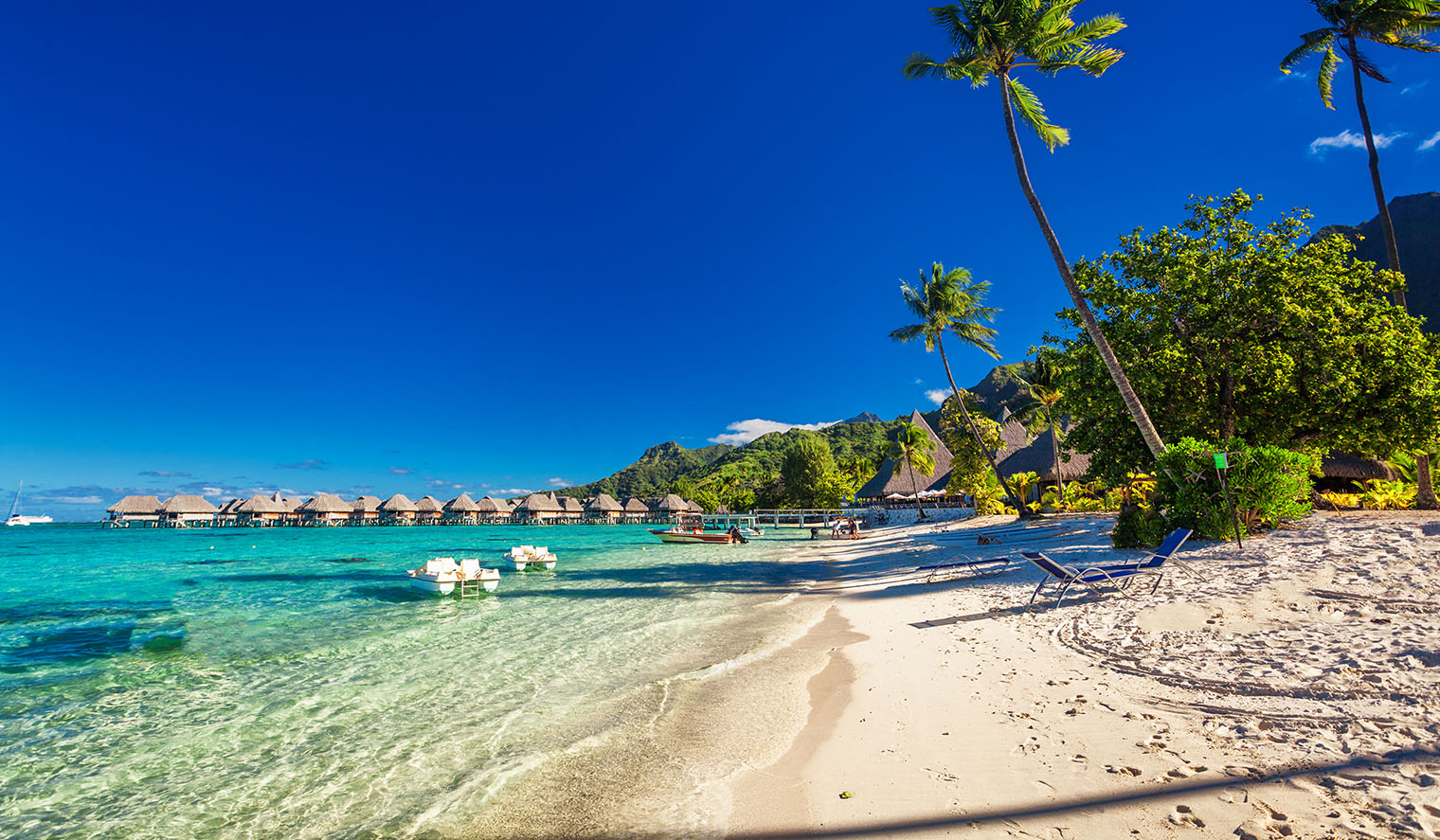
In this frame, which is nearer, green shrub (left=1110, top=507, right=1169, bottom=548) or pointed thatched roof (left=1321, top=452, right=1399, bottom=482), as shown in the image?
green shrub (left=1110, top=507, right=1169, bottom=548)

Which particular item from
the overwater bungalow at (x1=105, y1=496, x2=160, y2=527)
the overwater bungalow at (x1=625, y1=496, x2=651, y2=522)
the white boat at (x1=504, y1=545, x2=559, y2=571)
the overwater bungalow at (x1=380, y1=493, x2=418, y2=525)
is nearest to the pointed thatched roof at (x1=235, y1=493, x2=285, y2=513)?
the overwater bungalow at (x1=105, y1=496, x2=160, y2=527)

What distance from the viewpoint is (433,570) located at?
1514 centimetres

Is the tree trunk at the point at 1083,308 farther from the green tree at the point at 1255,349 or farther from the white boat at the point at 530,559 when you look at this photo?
the white boat at the point at 530,559

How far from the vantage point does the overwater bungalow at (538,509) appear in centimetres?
8762

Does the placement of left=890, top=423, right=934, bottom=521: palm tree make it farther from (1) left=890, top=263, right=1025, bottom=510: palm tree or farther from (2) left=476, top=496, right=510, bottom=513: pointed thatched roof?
(2) left=476, top=496, right=510, bottom=513: pointed thatched roof

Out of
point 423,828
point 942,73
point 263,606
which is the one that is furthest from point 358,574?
point 942,73

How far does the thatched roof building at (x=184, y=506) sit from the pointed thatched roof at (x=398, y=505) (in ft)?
67.9

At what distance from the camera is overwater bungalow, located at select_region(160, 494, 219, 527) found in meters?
74.2

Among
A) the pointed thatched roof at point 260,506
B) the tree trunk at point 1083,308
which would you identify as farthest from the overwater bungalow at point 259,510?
the tree trunk at point 1083,308

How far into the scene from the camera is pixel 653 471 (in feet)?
572

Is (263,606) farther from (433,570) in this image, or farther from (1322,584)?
(1322,584)

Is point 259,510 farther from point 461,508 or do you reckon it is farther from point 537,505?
point 537,505

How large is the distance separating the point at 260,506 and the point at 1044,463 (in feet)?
316

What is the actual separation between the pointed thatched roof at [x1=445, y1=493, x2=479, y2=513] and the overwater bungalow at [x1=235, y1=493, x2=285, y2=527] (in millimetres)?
22595
